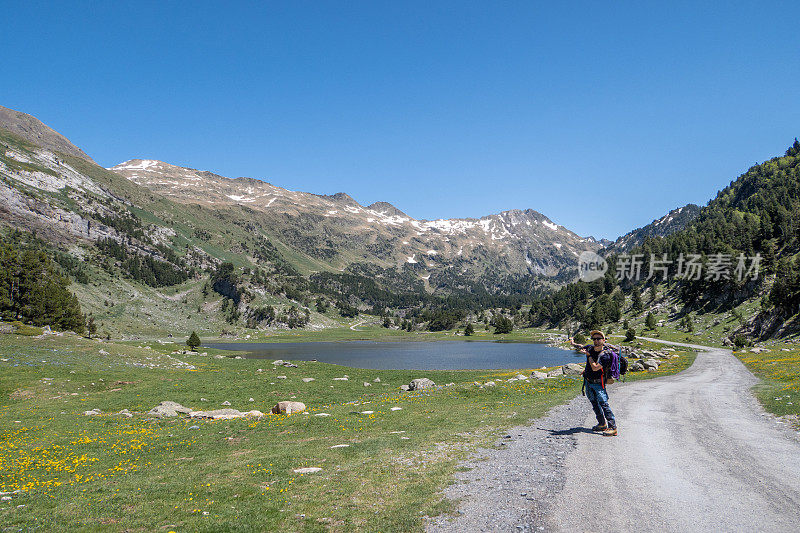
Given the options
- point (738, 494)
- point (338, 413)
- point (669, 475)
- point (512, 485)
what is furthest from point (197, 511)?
point (338, 413)

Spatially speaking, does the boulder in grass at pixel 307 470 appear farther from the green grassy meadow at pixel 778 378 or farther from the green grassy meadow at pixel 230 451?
the green grassy meadow at pixel 778 378

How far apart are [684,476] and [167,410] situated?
101 feet

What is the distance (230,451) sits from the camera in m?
17.5

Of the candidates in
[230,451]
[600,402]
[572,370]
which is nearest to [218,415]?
[230,451]

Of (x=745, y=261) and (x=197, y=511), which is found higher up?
(x=745, y=261)

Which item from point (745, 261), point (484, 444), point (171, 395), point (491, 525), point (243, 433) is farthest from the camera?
point (745, 261)

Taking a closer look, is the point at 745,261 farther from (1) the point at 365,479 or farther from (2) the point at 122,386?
(2) the point at 122,386

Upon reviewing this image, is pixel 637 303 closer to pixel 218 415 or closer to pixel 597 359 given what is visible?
pixel 597 359

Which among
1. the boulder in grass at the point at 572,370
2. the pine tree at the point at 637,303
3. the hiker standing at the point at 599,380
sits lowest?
the boulder in grass at the point at 572,370

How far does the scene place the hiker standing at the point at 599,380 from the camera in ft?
52.3

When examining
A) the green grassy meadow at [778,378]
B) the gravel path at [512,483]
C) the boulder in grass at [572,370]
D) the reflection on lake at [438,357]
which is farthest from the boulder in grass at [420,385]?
the reflection on lake at [438,357]

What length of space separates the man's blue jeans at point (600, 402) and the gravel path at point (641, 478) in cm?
78

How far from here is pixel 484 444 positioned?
15844 millimetres

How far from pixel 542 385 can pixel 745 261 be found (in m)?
122
